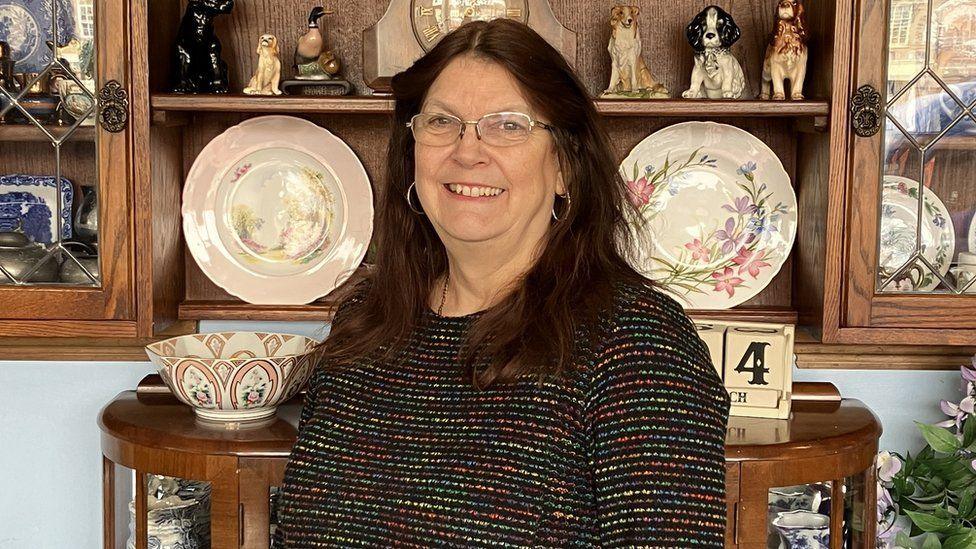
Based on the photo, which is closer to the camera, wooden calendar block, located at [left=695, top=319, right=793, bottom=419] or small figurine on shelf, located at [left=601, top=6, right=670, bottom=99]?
wooden calendar block, located at [left=695, top=319, right=793, bottom=419]

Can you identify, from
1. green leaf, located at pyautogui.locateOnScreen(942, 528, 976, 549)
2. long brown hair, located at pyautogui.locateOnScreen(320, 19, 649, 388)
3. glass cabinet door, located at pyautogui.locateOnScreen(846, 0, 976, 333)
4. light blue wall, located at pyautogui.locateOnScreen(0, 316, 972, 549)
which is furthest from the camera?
light blue wall, located at pyautogui.locateOnScreen(0, 316, 972, 549)

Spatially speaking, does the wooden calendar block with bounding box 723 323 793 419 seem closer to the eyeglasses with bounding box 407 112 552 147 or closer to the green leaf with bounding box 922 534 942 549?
the green leaf with bounding box 922 534 942 549

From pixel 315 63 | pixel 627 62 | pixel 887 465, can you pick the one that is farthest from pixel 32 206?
pixel 887 465

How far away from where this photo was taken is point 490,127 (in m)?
1.36

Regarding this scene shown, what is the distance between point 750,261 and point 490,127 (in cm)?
97

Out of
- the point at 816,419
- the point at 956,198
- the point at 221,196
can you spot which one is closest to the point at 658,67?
the point at 956,198

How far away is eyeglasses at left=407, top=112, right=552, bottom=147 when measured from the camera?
53.3 inches

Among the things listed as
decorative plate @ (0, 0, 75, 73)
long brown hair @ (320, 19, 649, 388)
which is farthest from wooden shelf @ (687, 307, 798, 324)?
decorative plate @ (0, 0, 75, 73)

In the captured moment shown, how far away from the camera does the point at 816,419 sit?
1.94 metres

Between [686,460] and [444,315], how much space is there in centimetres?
43

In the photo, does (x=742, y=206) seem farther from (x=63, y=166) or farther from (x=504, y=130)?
(x=63, y=166)

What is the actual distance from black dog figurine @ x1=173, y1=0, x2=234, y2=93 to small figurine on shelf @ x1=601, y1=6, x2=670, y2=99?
71cm

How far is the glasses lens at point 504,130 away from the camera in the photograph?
1.36 metres

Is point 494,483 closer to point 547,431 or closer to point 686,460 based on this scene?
point 547,431
